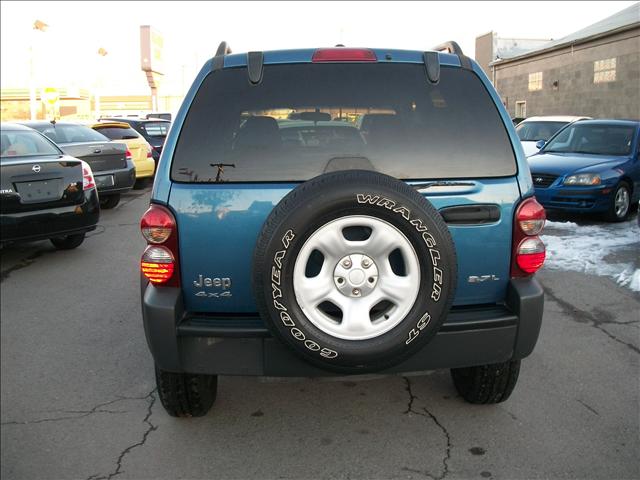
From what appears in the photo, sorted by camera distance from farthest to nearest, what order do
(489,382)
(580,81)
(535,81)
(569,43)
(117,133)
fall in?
(535,81) → (569,43) → (580,81) → (117,133) → (489,382)

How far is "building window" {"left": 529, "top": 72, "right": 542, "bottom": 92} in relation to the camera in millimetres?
27516

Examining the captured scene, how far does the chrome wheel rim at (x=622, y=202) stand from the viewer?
887 centimetres

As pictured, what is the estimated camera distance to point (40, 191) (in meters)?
5.98

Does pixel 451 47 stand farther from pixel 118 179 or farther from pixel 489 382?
pixel 118 179

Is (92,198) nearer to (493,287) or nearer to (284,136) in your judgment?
(284,136)

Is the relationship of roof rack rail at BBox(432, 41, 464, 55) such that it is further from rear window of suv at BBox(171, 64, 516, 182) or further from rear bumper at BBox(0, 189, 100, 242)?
rear bumper at BBox(0, 189, 100, 242)

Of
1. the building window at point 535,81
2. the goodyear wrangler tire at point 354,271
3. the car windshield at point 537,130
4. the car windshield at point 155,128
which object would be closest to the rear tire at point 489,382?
the goodyear wrangler tire at point 354,271

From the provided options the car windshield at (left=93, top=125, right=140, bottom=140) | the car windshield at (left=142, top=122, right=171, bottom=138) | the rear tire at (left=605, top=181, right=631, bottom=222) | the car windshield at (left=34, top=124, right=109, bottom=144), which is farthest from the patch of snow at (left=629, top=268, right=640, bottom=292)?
the car windshield at (left=142, top=122, right=171, bottom=138)

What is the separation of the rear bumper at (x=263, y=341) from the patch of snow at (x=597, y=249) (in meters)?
3.62

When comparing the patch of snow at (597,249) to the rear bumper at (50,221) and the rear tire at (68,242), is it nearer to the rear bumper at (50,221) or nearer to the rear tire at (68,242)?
the rear bumper at (50,221)

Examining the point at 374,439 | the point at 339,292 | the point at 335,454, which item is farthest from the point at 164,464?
the point at 339,292

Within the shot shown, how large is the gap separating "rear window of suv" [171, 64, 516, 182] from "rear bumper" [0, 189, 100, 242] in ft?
11.2

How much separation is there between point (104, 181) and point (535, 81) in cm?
2363

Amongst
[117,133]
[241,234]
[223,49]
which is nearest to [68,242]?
[223,49]
